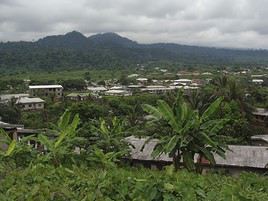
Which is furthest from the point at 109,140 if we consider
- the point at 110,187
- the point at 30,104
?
the point at 30,104

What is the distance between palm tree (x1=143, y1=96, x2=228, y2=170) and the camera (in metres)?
14.9

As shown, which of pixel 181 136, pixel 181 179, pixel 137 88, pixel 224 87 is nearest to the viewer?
pixel 181 179

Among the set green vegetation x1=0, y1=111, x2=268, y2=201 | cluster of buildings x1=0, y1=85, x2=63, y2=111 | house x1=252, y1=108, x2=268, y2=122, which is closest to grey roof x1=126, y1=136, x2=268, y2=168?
green vegetation x1=0, y1=111, x2=268, y2=201

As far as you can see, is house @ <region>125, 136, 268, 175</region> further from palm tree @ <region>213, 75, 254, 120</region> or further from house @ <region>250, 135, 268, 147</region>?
palm tree @ <region>213, 75, 254, 120</region>

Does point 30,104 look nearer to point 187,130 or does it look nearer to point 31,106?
point 31,106

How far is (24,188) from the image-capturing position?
464cm

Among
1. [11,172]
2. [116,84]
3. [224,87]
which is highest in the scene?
[11,172]

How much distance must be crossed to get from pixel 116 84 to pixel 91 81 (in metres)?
6.53

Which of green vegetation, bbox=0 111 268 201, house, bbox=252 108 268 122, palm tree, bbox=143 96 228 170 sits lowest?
house, bbox=252 108 268 122

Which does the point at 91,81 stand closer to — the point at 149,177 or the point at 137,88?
the point at 137,88

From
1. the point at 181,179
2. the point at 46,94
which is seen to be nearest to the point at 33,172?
the point at 181,179

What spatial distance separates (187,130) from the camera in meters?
15.0

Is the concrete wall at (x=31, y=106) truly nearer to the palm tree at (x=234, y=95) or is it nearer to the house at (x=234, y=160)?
the palm tree at (x=234, y=95)

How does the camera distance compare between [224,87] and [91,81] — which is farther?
[91,81]
